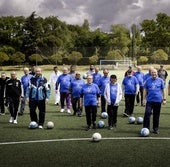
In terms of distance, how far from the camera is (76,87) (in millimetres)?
18062

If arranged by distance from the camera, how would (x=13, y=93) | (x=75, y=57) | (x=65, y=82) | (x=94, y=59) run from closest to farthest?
(x=13, y=93)
(x=65, y=82)
(x=94, y=59)
(x=75, y=57)

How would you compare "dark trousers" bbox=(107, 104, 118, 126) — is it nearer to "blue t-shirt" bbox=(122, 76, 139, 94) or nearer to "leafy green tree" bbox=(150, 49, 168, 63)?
"blue t-shirt" bbox=(122, 76, 139, 94)

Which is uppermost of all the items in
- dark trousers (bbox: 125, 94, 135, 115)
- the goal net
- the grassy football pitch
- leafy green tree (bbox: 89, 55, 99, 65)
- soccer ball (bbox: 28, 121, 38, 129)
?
leafy green tree (bbox: 89, 55, 99, 65)

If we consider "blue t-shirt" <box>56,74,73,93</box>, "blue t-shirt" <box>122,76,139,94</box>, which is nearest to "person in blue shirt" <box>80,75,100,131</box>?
"blue t-shirt" <box>122,76,139,94</box>

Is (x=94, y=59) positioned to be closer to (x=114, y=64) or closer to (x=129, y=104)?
(x=114, y=64)

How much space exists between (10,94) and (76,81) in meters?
3.67

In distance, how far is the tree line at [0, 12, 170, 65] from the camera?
83062mm

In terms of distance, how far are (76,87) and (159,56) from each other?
63.3m

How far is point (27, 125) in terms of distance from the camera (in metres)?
15.4

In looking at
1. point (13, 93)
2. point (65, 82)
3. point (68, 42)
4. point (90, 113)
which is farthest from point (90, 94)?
point (68, 42)

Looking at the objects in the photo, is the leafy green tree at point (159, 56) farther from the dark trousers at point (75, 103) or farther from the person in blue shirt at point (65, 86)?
the dark trousers at point (75, 103)

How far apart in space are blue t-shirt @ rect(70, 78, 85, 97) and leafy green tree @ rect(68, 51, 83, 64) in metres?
64.0

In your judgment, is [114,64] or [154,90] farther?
[114,64]

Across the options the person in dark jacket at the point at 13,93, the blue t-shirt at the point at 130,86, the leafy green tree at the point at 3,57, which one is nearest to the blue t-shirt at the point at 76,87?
the blue t-shirt at the point at 130,86
